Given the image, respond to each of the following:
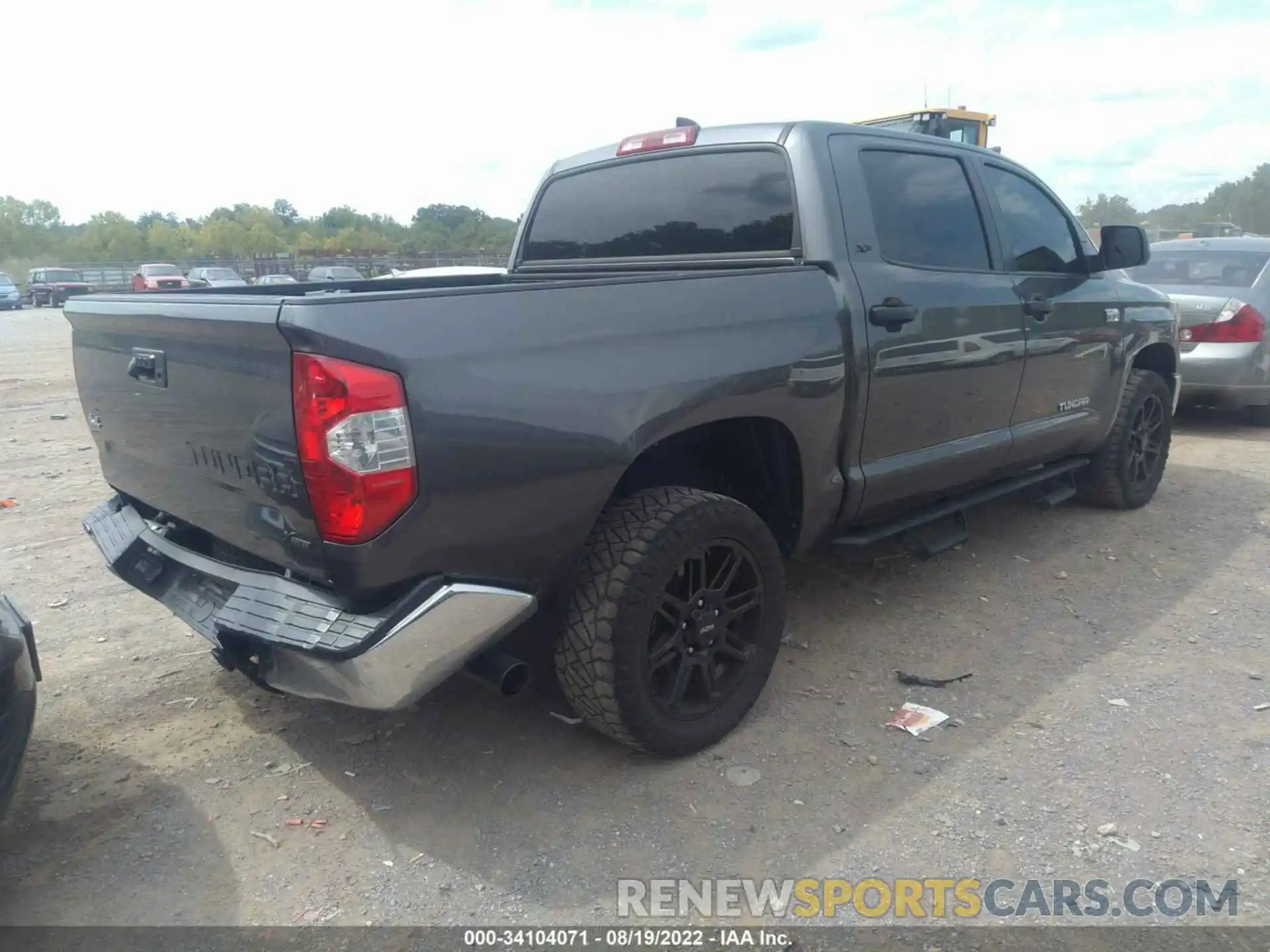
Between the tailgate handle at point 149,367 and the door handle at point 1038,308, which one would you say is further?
the door handle at point 1038,308

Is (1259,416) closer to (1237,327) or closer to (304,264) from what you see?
(1237,327)

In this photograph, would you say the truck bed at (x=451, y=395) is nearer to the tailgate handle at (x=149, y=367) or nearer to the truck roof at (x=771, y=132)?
the tailgate handle at (x=149, y=367)

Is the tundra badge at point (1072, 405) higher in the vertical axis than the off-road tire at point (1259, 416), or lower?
higher

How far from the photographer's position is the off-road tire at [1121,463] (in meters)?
5.20

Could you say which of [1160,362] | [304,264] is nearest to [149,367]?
[1160,362]

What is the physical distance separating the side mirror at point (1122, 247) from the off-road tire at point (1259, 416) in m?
4.41

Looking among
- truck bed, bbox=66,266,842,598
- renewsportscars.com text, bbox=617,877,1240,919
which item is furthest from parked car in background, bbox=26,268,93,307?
renewsportscars.com text, bbox=617,877,1240,919

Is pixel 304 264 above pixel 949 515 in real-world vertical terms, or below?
above

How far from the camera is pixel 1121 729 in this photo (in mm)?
3092

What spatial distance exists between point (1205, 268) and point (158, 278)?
1439 inches

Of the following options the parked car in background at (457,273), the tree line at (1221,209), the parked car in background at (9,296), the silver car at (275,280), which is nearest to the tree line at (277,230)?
the tree line at (1221,209)

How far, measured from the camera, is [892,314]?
3.43 metres

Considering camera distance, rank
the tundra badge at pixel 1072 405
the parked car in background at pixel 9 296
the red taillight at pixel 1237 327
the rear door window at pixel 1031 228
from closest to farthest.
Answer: the rear door window at pixel 1031 228, the tundra badge at pixel 1072 405, the red taillight at pixel 1237 327, the parked car in background at pixel 9 296

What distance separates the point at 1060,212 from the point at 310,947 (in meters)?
4.57
